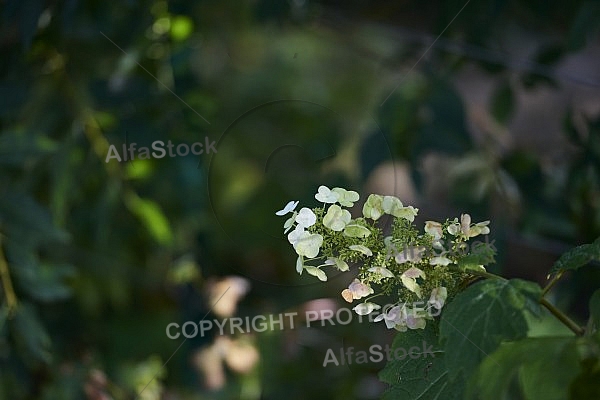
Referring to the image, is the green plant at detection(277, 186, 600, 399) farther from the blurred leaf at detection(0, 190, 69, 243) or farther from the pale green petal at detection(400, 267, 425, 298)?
the blurred leaf at detection(0, 190, 69, 243)

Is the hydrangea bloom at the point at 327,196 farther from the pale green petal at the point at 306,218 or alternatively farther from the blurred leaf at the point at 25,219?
the blurred leaf at the point at 25,219

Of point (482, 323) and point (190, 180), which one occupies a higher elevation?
point (482, 323)

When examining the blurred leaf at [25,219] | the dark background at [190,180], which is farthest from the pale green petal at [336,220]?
the blurred leaf at [25,219]

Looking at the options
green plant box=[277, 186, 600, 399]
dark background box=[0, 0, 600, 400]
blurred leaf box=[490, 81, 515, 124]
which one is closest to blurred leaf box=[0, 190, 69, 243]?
dark background box=[0, 0, 600, 400]

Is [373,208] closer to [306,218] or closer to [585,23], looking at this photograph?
[306,218]

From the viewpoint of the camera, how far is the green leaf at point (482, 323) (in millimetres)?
428

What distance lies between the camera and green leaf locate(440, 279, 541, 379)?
0.43 m

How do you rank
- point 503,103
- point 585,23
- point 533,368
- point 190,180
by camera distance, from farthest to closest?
point 503,103, point 190,180, point 585,23, point 533,368

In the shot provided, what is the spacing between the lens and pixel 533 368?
1.33 ft

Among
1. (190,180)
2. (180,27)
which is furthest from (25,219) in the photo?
(180,27)

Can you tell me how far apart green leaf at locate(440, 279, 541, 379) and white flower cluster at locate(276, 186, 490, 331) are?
0.02m

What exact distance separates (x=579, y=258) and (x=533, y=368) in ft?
0.25

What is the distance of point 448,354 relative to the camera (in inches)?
17.1

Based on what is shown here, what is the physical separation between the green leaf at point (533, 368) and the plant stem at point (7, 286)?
2.21ft
